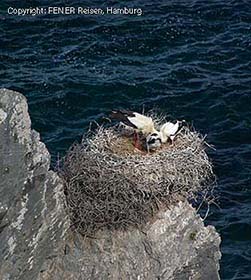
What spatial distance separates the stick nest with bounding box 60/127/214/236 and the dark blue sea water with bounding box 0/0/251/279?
4.47m

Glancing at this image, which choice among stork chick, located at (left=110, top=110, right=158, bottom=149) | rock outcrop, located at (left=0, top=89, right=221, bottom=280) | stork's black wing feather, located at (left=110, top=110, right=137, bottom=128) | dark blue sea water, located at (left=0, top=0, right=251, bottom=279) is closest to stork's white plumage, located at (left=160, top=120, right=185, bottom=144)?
stork chick, located at (left=110, top=110, right=158, bottom=149)

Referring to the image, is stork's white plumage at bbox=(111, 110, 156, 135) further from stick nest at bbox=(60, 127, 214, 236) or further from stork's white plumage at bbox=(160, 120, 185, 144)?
stick nest at bbox=(60, 127, 214, 236)

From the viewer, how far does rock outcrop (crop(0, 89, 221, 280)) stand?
9.62 metres

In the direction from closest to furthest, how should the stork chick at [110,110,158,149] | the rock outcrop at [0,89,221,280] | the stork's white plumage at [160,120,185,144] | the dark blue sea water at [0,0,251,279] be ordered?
the rock outcrop at [0,89,221,280] → the stork's white plumage at [160,120,185,144] → the stork chick at [110,110,158,149] → the dark blue sea water at [0,0,251,279]

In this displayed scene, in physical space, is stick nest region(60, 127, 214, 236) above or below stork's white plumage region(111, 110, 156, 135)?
below

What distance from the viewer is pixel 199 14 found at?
2492 cm

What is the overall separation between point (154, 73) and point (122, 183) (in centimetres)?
1082

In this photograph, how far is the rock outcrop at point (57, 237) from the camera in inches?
379

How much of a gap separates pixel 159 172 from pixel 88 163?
88cm

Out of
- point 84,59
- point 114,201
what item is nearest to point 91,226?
point 114,201

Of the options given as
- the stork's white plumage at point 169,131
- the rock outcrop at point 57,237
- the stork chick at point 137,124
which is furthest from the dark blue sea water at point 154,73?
the stork chick at point 137,124

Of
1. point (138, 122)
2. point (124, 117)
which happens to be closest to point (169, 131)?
point (138, 122)

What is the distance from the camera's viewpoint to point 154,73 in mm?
21516

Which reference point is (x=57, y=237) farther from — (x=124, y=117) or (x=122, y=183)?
(x=124, y=117)
